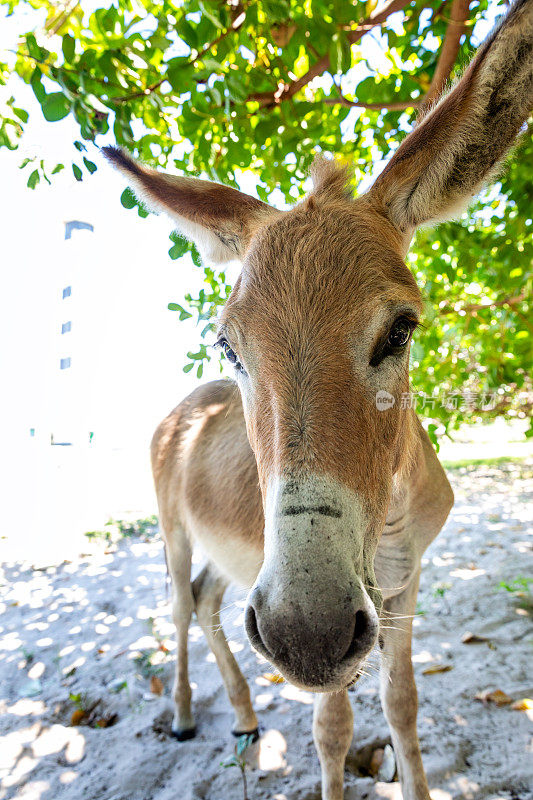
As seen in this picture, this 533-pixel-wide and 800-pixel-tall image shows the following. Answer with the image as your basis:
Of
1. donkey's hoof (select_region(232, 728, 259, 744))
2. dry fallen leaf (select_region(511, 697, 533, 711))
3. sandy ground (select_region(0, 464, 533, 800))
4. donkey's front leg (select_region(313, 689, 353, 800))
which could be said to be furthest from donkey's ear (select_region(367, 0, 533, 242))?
donkey's hoof (select_region(232, 728, 259, 744))

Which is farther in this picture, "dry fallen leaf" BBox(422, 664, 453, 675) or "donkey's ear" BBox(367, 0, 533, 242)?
"dry fallen leaf" BBox(422, 664, 453, 675)

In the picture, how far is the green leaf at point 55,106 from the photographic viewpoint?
77.8 inches

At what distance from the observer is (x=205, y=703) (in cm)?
336

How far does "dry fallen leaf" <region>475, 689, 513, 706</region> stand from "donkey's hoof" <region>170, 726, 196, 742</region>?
1893 millimetres

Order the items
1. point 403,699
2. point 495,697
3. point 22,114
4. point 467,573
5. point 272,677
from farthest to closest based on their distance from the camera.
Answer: point 467,573
point 272,677
point 495,697
point 22,114
point 403,699

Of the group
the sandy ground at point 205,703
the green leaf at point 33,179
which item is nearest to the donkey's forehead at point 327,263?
the sandy ground at point 205,703

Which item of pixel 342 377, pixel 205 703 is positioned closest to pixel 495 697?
pixel 205 703

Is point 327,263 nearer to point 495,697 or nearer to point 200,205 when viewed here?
point 200,205

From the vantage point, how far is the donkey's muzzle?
3.27 ft

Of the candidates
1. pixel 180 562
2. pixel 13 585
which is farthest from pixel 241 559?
pixel 13 585

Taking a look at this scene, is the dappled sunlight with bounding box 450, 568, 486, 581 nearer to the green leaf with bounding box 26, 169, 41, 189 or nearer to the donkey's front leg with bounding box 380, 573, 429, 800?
the donkey's front leg with bounding box 380, 573, 429, 800

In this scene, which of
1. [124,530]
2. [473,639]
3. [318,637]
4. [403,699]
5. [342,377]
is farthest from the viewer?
[124,530]

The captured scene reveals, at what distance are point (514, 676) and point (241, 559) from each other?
207cm

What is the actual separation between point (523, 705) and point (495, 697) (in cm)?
17
